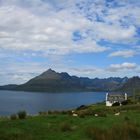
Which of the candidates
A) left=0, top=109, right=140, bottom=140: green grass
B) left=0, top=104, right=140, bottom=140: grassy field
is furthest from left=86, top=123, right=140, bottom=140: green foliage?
left=0, top=109, right=140, bottom=140: green grass

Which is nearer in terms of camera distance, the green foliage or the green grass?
the green grass

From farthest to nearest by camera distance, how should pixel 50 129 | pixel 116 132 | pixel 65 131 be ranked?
pixel 50 129
pixel 65 131
pixel 116 132

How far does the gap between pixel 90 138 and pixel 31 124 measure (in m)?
5.05

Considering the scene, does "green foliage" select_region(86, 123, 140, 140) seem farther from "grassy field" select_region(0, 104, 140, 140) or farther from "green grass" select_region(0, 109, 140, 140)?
"green grass" select_region(0, 109, 140, 140)

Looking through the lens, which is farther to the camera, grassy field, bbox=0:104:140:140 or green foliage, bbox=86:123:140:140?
green foliage, bbox=86:123:140:140

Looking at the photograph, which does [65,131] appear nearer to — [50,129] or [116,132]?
[50,129]

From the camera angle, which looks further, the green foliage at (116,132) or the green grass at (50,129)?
the green foliage at (116,132)

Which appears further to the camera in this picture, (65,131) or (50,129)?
(50,129)

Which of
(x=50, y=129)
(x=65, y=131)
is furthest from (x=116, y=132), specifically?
(x=50, y=129)

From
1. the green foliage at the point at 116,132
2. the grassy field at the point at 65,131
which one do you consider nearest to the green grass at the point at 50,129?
the grassy field at the point at 65,131

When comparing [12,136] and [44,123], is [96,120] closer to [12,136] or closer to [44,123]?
[44,123]

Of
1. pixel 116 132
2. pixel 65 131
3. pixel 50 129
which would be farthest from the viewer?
pixel 50 129

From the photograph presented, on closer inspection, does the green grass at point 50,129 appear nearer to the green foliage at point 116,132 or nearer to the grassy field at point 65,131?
the grassy field at point 65,131

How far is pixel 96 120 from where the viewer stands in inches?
1087
